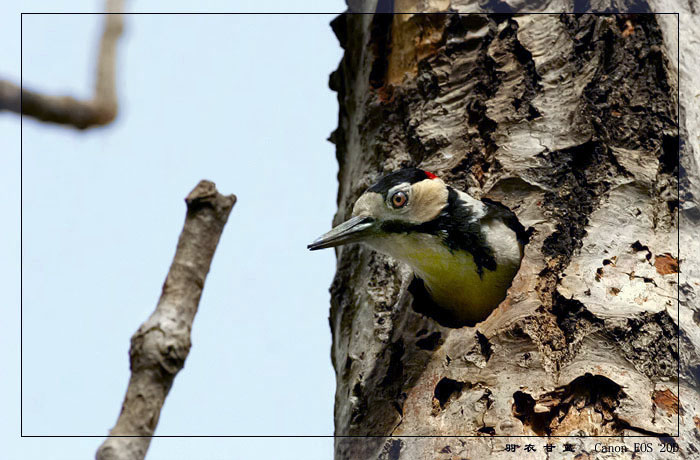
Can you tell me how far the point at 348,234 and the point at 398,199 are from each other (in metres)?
0.23

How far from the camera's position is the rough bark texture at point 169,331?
4.42 ft

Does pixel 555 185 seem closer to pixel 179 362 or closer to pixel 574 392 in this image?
pixel 574 392

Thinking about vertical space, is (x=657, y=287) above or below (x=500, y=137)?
below

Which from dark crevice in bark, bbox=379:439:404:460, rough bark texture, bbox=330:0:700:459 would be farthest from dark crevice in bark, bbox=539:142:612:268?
dark crevice in bark, bbox=379:439:404:460

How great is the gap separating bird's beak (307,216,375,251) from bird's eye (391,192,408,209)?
4.1 inches

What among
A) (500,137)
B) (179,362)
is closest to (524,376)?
(500,137)

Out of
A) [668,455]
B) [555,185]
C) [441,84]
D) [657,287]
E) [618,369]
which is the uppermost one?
[441,84]

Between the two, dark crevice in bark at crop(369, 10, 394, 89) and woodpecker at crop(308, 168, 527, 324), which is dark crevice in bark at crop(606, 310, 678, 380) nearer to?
woodpecker at crop(308, 168, 527, 324)

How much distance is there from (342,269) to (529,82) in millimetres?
1046

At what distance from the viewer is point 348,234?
9.72 ft

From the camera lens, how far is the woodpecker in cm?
300

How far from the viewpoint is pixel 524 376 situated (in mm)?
2512

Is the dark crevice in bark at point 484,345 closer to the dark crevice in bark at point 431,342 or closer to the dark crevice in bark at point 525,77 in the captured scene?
the dark crevice in bark at point 431,342

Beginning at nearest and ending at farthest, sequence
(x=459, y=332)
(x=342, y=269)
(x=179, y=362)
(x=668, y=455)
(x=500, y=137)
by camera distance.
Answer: (x=179, y=362) → (x=668, y=455) → (x=459, y=332) → (x=500, y=137) → (x=342, y=269)
